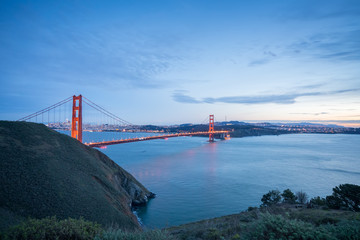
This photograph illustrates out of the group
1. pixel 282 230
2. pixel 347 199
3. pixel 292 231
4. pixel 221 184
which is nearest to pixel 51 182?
Result: pixel 282 230

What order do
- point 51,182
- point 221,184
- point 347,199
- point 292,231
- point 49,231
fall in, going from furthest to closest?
1. point 221,184
2. point 347,199
3. point 51,182
4. point 49,231
5. point 292,231

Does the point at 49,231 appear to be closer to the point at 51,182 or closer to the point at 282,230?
the point at 282,230

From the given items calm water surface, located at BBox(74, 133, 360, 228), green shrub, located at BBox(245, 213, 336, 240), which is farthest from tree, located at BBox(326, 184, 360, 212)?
green shrub, located at BBox(245, 213, 336, 240)

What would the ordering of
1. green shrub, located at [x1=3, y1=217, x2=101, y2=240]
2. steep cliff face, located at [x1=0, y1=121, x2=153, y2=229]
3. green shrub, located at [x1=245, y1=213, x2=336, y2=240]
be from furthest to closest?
steep cliff face, located at [x1=0, y1=121, x2=153, y2=229], green shrub, located at [x1=3, y1=217, x2=101, y2=240], green shrub, located at [x1=245, y1=213, x2=336, y2=240]

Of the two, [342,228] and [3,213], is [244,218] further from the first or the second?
[3,213]

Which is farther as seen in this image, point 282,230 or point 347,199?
point 347,199

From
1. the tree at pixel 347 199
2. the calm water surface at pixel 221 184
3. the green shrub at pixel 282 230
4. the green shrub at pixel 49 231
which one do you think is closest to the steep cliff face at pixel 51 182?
the green shrub at pixel 49 231

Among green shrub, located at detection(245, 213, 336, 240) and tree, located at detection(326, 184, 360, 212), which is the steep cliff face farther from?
tree, located at detection(326, 184, 360, 212)
